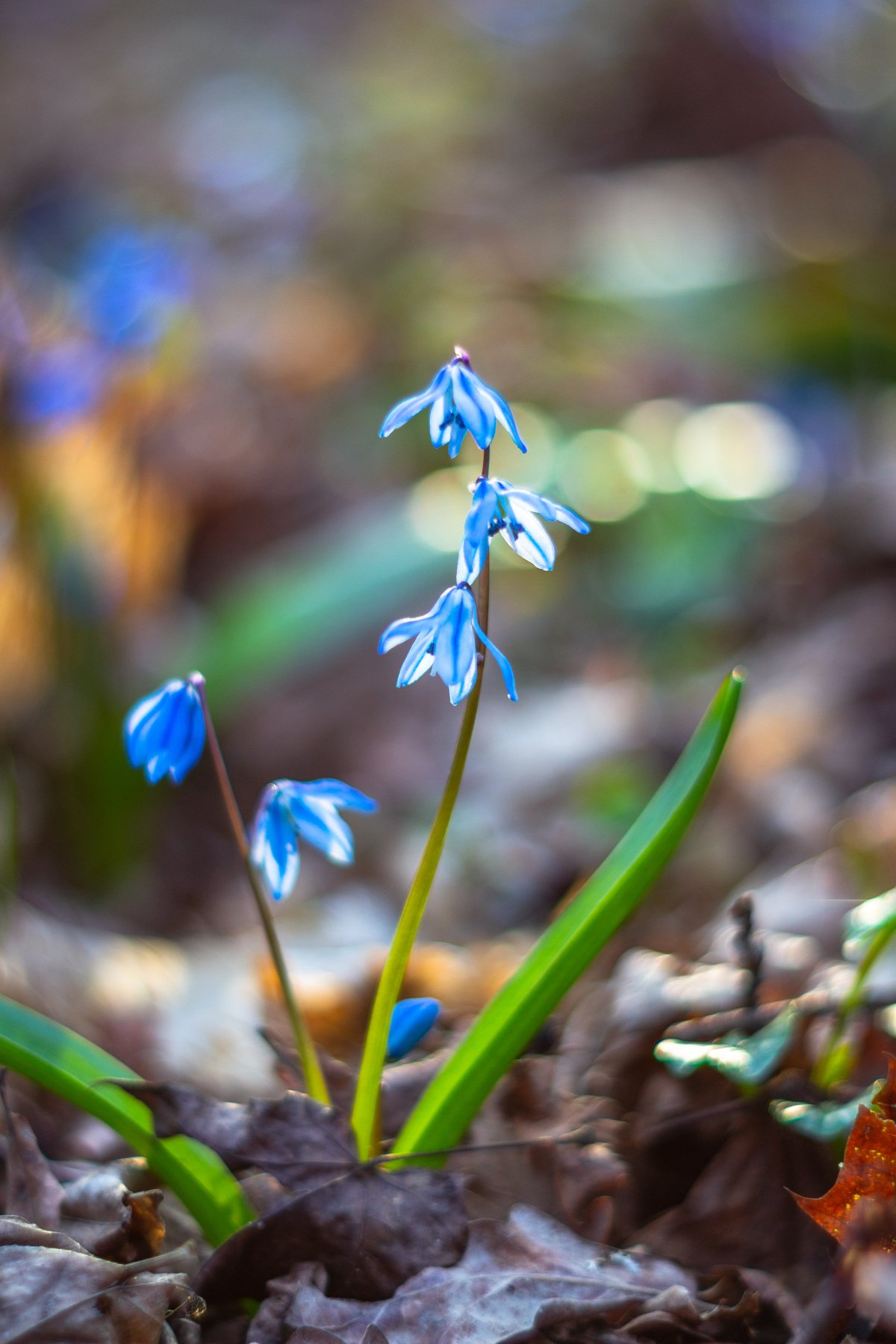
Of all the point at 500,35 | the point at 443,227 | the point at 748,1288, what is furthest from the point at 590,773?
the point at 500,35

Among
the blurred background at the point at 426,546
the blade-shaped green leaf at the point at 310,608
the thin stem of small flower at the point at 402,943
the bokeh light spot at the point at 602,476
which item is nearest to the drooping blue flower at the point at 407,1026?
the thin stem of small flower at the point at 402,943

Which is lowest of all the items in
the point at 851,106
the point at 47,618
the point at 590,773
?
the point at 590,773

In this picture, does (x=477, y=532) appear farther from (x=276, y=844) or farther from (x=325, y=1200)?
(x=325, y=1200)

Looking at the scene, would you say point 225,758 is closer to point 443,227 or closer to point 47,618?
point 47,618

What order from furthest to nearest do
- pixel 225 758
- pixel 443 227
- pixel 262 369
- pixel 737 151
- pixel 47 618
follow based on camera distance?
1. pixel 737 151
2. pixel 443 227
3. pixel 262 369
4. pixel 225 758
5. pixel 47 618

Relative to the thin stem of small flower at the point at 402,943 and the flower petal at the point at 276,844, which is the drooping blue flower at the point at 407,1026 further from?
the flower petal at the point at 276,844

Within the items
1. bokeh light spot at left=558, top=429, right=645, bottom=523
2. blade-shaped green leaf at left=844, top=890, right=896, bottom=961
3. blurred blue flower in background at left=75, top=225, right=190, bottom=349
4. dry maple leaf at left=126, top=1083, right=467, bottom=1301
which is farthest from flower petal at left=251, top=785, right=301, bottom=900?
bokeh light spot at left=558, top=429, right=645, bottom=523
